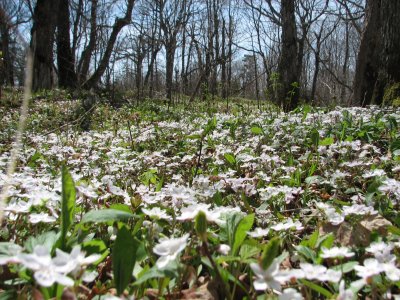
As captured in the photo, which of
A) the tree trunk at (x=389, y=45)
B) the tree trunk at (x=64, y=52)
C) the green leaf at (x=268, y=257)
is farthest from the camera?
the tree trunk at (x=64, y=52)

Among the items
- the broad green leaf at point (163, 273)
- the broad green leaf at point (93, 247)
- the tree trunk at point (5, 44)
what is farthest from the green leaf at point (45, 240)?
the tree trunk at point (5, 44)

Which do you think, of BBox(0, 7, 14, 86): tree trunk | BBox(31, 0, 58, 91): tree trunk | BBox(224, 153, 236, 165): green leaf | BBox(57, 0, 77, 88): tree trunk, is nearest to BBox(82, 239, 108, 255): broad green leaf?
BBox(0, 7, 14, 86): tree trunk

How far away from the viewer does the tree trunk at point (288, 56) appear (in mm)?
8695

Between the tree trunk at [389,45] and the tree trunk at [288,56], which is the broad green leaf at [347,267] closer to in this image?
the tree trunk at [389,45]

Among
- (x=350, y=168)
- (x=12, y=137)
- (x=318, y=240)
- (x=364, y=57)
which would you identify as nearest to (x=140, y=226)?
(x=318, y=240)

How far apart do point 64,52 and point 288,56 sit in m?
9.72

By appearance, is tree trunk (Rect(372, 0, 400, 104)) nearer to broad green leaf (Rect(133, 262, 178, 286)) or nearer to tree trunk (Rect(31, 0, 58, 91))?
broad green leaf (Rect(133, 262, 178, 286))

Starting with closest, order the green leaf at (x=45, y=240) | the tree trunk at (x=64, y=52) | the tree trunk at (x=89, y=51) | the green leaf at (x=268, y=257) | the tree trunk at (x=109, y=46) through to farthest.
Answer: the green leaf at (x=268, y=257) → the green leaf at (x=45, y=240) → the tree trunk at (x=89, y=51) → the tree trunk at (x=109, y=46) → the tree trunk at (x=64, y=52)

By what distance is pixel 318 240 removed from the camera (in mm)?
1383

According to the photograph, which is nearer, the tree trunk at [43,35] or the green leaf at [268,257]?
the green leaf at [268,257]

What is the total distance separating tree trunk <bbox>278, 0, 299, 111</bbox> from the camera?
870 cm

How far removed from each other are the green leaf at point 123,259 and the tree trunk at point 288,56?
7797 mm

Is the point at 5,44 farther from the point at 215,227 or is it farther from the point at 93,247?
the point at 93,247

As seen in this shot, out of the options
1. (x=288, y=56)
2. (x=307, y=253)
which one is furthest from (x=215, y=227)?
(x=288, y=56)
